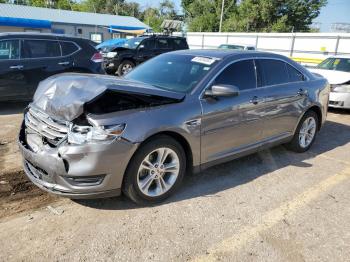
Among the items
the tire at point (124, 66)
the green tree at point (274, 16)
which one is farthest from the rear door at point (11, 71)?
the green tree at point (274, 16)

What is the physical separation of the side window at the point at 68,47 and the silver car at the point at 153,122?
3881 millimetres

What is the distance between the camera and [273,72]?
515 centimetres

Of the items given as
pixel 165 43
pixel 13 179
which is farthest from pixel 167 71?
pixel 165 43

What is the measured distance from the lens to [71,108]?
3312 mm

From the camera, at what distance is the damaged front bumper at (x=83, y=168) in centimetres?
319

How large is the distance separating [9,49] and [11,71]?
0.48 metres

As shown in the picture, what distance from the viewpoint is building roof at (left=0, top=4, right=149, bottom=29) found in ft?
126

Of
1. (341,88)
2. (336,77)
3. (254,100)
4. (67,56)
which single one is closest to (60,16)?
(67,56)

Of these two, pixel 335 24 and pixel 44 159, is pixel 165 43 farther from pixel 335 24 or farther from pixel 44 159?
pixel 335 24

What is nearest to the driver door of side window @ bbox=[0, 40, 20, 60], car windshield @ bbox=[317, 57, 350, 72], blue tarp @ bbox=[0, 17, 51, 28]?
side window @ bbox=[0, 40, 20, 60]

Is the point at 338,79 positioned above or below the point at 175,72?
below

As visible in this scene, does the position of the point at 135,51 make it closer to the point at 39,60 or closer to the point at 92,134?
the point at 39,60

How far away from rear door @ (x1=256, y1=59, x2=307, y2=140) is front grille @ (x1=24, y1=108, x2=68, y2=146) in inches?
108

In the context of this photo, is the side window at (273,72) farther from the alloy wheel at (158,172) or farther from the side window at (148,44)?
the side window at (148,44)
